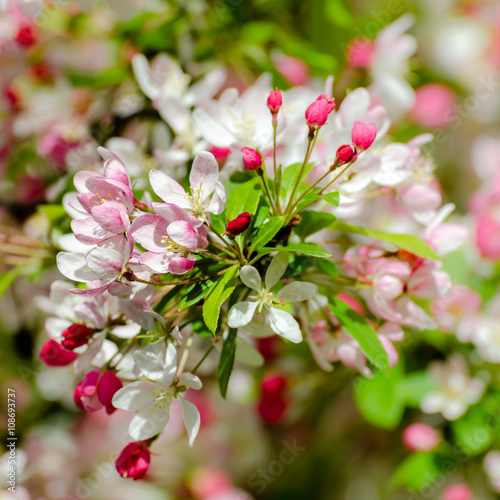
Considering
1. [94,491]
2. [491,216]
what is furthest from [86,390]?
[491,216]

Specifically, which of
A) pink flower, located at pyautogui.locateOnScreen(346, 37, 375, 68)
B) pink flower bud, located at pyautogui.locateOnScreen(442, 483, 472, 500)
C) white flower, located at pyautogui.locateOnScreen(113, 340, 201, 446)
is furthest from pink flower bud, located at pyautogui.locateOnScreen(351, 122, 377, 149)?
pink flower bud, located at pyautogui.locateOnScreen(442, 483, 472, 500)

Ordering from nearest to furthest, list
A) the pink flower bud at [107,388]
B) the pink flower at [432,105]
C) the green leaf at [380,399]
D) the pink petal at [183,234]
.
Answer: the pink petal at [183,234]
the pink flower bud at [107,388]
the green leaf at [380,399]
the pink flower at [432,105]

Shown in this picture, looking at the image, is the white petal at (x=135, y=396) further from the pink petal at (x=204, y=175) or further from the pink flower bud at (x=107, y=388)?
the pink petal at (x=204, y=175)

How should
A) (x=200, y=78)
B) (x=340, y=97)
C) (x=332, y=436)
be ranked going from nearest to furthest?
(x=200, y=78)
(x=340, y=97)
(x=332, y=436)

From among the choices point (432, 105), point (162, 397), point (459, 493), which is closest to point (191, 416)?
point (162, 397)

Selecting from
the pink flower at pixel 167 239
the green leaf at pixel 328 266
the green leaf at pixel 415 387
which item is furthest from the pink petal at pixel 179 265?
the green leaf at pixel 415 387

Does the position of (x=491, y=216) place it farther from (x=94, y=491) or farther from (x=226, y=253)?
(x=94, y=491)

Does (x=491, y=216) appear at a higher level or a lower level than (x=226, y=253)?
lower

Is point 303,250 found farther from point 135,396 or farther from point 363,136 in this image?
point 135,396
